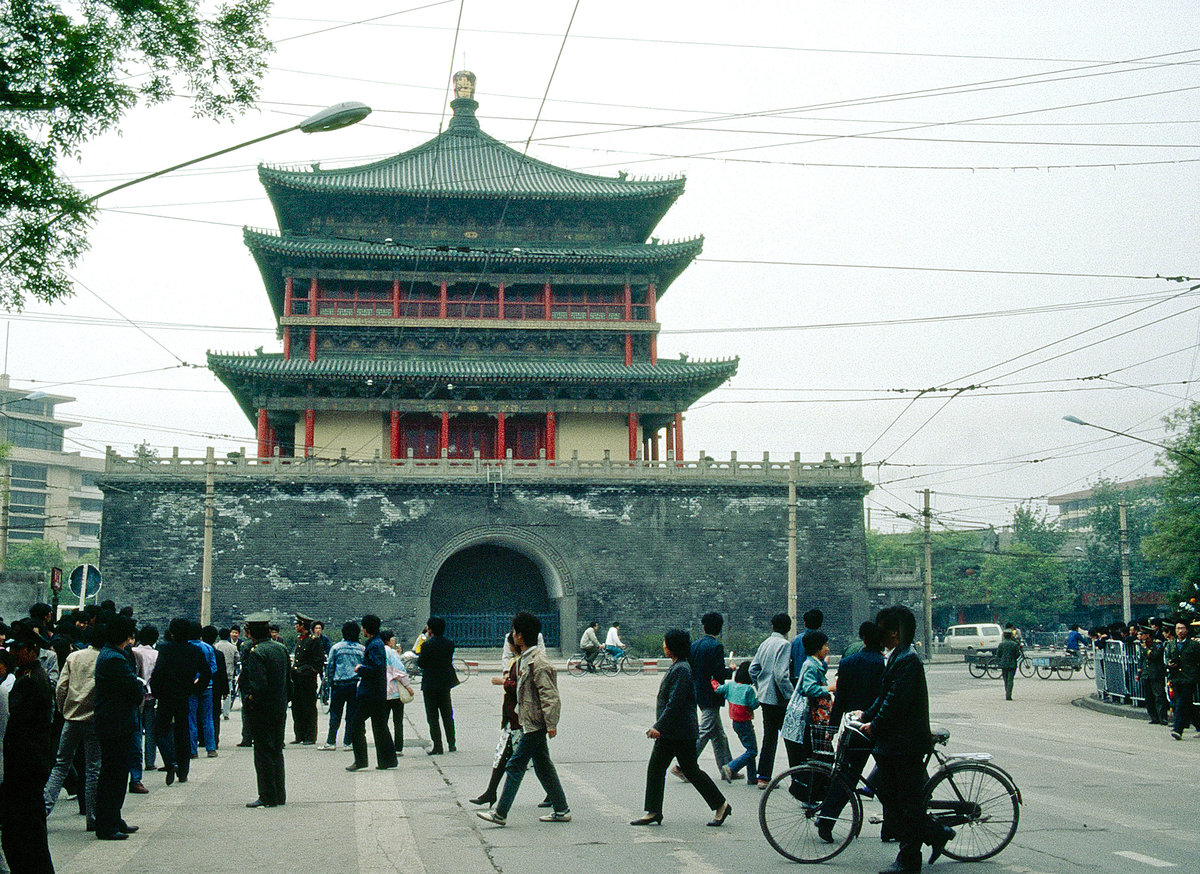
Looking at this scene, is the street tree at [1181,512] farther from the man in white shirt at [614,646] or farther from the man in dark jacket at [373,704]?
the man in dark jacket at [373,704]

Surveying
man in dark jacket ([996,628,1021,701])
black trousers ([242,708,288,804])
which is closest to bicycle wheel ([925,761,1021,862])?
black trousers ([242,708,288,804])

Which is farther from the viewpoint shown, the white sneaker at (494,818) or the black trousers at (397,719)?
the black trousers at (397,719)

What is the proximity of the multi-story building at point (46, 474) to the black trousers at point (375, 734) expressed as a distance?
65.7 m

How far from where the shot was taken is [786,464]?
35.9 m

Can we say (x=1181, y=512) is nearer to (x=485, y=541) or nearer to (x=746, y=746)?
(x=485, y=541)

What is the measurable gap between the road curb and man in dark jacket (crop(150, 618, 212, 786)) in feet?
43.5

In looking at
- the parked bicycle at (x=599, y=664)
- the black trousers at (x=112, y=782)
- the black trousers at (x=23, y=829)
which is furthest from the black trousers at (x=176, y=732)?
the parked bicycle at (x=599, y=664)

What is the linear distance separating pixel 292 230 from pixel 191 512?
10.2m

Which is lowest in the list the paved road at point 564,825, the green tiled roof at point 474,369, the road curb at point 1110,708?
the road curb at point 1110,708

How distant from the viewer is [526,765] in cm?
787

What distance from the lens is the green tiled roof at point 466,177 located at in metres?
36.0

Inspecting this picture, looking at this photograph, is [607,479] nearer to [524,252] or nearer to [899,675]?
[524,252]

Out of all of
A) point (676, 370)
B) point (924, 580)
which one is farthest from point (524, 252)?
point (924, 580)

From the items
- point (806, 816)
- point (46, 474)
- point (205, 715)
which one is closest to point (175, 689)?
point (205, 715)
